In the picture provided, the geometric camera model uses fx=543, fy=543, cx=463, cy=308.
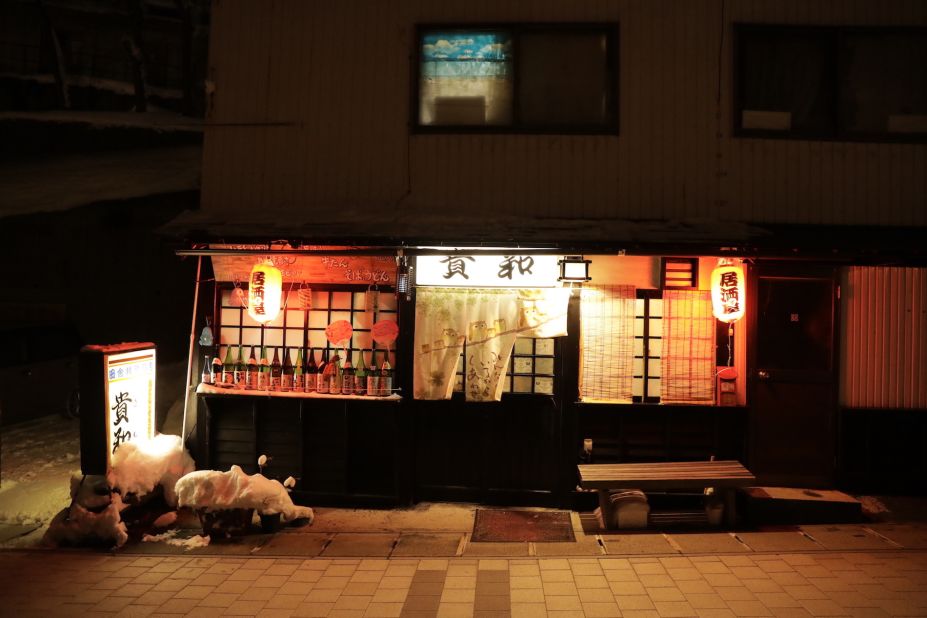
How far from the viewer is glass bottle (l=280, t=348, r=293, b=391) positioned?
973cm

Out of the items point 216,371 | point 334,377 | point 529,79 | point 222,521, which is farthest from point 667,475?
point 216,371

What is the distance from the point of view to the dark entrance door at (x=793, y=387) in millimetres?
9336

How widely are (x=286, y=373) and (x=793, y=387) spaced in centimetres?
896

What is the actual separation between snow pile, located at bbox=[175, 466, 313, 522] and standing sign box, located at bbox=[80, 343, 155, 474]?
1.33m

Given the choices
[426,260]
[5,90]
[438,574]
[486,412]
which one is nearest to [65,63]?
[5,90]

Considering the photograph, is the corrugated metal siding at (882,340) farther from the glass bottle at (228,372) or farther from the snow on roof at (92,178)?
the snow on roof at (92,178)

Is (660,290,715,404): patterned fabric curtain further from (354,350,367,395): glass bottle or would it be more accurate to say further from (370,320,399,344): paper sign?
(354,350,367,395): glass bottle

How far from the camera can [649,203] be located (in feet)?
30.9

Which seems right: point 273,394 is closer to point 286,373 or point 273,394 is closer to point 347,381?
point 286,373

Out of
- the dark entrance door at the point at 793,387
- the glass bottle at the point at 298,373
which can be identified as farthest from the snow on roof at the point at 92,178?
the dark entrance door at the point at 793,387

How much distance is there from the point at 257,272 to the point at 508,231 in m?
4.23

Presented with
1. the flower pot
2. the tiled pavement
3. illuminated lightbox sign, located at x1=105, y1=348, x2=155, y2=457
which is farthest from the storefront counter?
the tiled pavement

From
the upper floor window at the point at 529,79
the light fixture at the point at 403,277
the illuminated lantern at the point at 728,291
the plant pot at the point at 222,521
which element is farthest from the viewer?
the upper floor window at the point at 529,79

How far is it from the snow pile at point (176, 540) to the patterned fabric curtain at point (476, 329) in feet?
12.7
